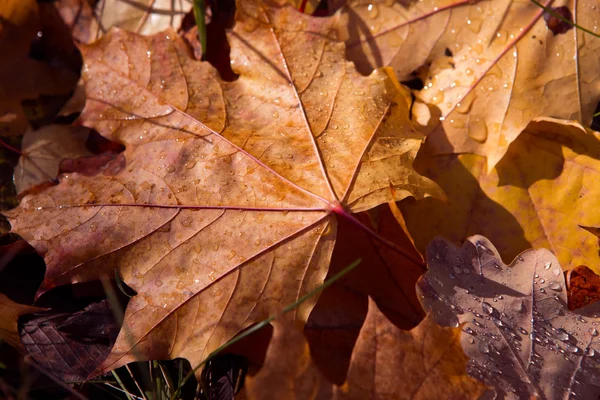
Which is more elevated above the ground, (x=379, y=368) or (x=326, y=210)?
(x=326, y=210)

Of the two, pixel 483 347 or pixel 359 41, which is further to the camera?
pixel 359 41

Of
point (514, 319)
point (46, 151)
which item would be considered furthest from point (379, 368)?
point (46, 151)

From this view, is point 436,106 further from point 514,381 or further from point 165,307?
point 165,307

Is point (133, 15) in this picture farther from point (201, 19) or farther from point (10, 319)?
point (10, 319)

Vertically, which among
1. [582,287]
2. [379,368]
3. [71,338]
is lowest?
[71,338]

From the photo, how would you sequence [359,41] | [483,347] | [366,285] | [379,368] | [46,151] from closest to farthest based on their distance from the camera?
1. [379,368]
2. [483,347]
3. [366,285]
4. [359,41]
5. [46,151]

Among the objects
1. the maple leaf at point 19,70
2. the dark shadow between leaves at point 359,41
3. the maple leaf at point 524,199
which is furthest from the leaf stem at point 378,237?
the maple leaf at point 19,70

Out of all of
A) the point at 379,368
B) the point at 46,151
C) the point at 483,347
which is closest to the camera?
the point at 379,368
